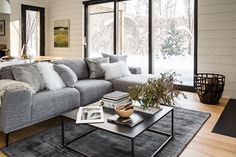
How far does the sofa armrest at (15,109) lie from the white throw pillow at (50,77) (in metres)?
0.52

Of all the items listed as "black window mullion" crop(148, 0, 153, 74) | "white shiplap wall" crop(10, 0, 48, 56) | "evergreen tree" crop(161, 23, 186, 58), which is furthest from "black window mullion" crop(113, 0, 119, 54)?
"white shiplap wall" crop(10, 0, 48, 56)

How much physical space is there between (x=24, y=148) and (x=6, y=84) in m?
0.70

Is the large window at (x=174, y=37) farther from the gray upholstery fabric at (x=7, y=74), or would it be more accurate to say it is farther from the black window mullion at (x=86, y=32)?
the gray upholstery fabric at (x=7, y=74)

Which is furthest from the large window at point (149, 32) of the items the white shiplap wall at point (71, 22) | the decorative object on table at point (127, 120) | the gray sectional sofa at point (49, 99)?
the decorative object on table at point (127, 120)

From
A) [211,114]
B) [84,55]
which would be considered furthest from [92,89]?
[84,55]

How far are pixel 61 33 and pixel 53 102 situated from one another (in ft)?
15.9

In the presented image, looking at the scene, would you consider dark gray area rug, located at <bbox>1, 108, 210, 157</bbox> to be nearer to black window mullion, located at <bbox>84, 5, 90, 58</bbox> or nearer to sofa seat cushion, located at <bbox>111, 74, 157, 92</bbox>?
sofa seat cushion, located at <bbox>111, 74, 157, 92</bbox>

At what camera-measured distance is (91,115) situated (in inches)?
86.0

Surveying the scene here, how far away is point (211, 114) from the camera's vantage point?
133 inches

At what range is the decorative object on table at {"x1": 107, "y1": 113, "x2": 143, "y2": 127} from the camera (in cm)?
201

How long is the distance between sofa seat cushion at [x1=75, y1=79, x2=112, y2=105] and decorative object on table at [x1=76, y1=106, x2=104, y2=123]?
0.93m

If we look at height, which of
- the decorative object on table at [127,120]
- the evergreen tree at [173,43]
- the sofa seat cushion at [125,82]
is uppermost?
the evergreen tree at [173,43]

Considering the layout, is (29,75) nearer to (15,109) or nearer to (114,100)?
(15,109)

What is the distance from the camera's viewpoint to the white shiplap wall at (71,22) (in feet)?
21.9
